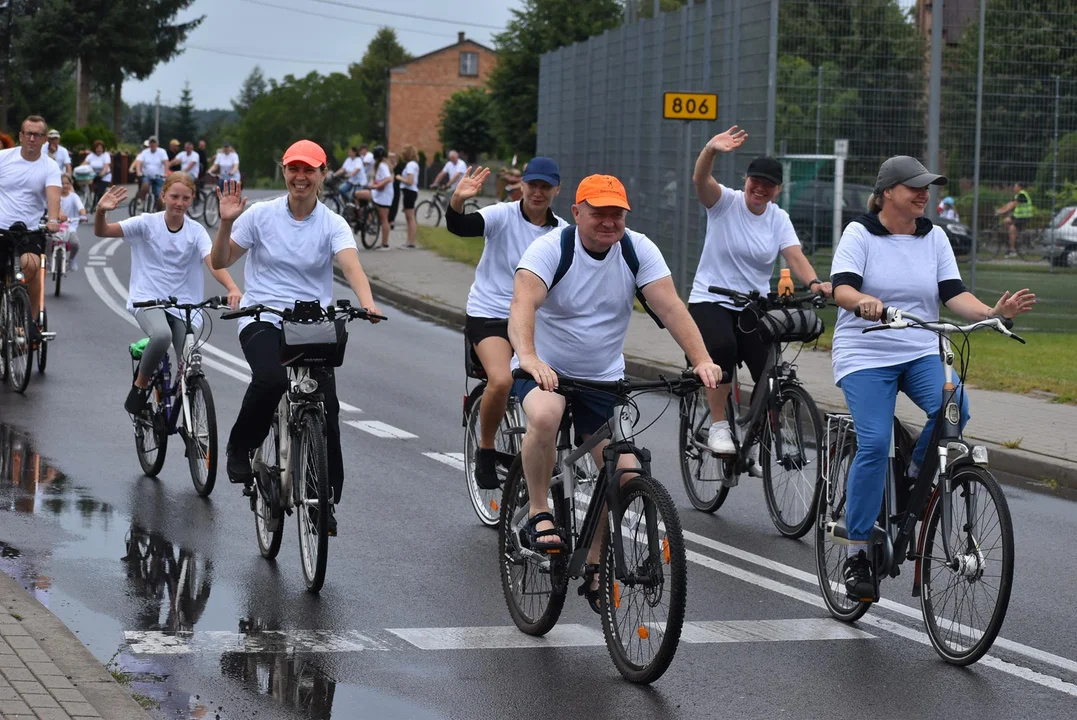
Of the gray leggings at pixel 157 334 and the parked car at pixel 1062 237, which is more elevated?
the parked car at pixel 1062 237

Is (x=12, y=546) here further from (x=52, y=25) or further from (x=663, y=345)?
(x=52, y=25)

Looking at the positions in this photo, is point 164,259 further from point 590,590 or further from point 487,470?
point 590,590

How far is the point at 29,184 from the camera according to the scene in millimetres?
13414

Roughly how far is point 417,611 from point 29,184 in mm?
7939

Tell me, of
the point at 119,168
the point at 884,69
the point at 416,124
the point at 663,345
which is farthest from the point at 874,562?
the point at 416,124

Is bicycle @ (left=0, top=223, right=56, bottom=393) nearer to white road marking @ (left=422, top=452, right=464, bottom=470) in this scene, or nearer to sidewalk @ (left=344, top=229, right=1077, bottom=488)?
white road marking @ (left=422, top=452, right=464, bottom=470)

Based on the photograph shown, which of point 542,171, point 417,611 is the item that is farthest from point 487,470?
point 417,611

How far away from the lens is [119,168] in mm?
60312

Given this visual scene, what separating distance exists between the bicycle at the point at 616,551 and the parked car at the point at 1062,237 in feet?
44.4

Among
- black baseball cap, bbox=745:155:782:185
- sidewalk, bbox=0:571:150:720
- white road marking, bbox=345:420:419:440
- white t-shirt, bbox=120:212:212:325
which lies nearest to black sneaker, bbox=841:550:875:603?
sidewalk, bbox=0:571:150:720

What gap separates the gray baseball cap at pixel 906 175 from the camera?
21.3 feet

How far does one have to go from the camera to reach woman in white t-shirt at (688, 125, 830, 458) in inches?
348

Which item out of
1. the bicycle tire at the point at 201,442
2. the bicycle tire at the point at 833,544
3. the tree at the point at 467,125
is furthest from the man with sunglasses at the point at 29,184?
the tree at the point at 467,125

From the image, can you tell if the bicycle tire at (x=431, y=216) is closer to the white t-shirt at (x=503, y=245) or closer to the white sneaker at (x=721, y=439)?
the white sneaker at (x=721, y=439)
